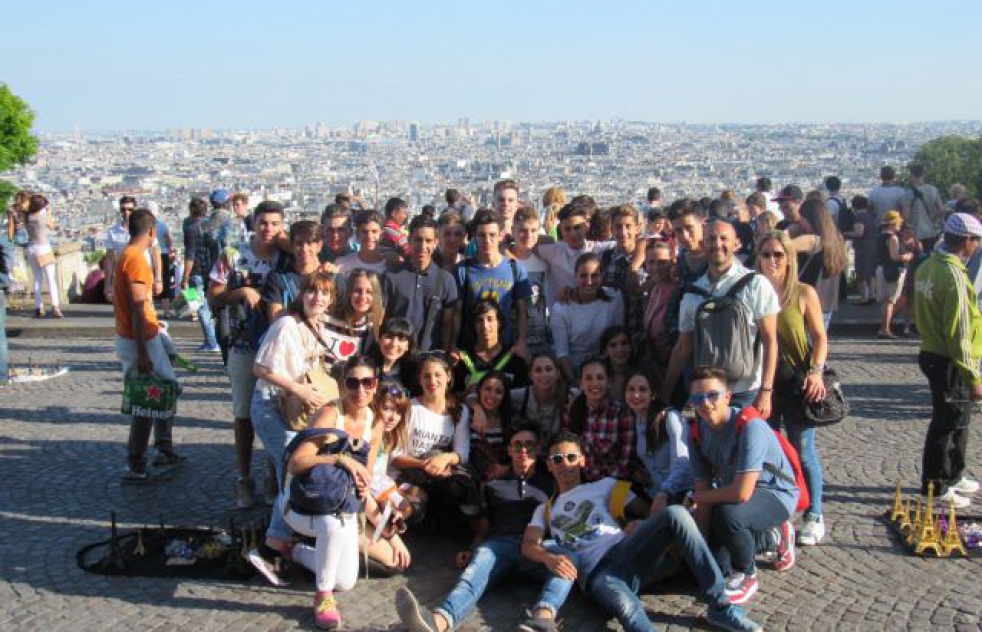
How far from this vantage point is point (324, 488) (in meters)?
5.58

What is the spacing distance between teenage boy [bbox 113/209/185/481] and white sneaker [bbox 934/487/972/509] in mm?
5146

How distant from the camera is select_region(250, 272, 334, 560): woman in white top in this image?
6.26 meters

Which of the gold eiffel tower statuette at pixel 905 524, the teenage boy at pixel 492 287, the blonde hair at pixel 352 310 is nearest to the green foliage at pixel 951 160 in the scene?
the gold eiffel tower statuette at pixel 905 524

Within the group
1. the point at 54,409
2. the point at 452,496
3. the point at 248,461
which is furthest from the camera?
the point at 54,409

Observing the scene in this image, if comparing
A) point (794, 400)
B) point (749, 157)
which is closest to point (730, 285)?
point (794, 400)

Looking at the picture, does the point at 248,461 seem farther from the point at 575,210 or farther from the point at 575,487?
the point at 575,210

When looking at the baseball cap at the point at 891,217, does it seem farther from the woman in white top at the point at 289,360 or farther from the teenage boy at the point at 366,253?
the woman in white top at the point at 289,360

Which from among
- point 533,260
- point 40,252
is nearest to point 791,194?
point 533,260

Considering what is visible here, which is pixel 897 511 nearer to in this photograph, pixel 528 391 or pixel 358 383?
pixel 528 391

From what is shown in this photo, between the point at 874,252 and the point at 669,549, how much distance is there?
32.9ft

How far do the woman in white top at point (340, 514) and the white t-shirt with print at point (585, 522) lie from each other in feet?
3.10

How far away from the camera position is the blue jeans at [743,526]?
18.0 ft

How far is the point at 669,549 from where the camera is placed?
17.9ft

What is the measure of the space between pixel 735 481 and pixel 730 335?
0.90 metres
